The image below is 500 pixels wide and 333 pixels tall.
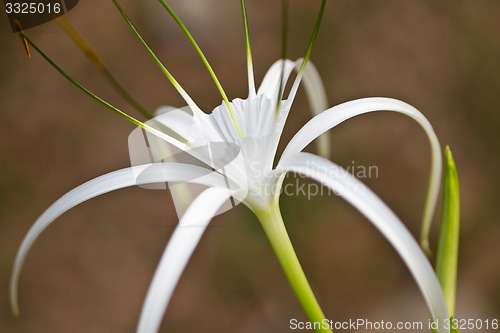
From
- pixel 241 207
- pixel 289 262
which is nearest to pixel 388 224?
pixel 289 262

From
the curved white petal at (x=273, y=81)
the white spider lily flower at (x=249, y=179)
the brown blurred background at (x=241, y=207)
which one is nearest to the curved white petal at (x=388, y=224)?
the white spider lily flower at (x=249, y=179)

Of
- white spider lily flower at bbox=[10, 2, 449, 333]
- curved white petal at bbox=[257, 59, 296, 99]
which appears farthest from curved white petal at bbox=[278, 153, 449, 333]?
curved white petal at bbox=[257, 59, 296, 99]

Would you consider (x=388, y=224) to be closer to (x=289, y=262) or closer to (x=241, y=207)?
(x=289, y=262)

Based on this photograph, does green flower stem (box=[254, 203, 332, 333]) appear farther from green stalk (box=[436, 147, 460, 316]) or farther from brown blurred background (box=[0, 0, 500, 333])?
brown blurred background (box=[0, 0, 500, 333])

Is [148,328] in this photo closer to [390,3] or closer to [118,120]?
[118,120]

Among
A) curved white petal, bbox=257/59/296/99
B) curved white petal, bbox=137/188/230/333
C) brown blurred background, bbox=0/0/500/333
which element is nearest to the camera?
curved white petal, bbox=137/188/230/333

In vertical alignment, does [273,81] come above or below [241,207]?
above

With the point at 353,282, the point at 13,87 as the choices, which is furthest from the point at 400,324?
the point at 13,87

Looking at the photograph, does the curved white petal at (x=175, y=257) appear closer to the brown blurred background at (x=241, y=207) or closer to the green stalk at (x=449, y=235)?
the green stalk at (x=449, y=235)
